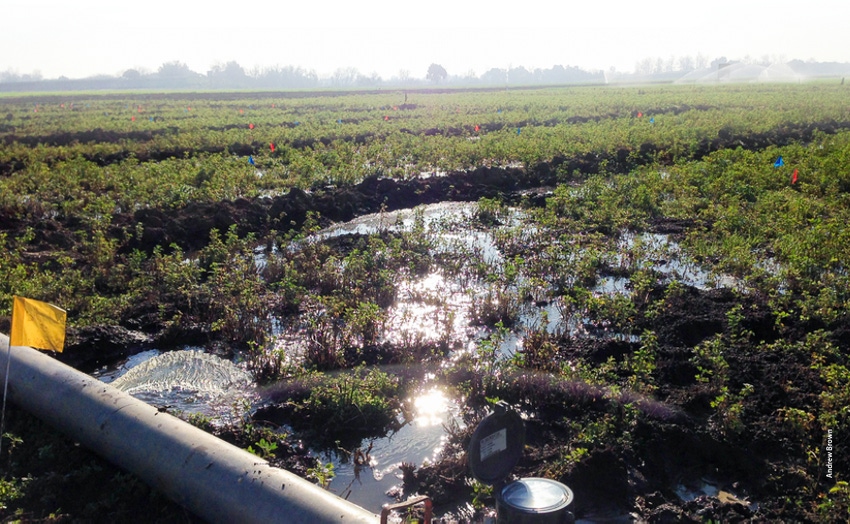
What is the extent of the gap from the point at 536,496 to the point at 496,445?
1.04 ft

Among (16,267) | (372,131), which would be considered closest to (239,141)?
(372,131)

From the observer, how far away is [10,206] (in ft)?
32.8

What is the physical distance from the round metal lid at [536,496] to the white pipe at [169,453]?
673 millimetres

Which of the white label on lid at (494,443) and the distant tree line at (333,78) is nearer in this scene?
the white label on lid at (494,443)

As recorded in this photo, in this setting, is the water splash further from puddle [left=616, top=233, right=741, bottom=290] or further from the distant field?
puddle [left=616, top=233, right=741, bottom=290]

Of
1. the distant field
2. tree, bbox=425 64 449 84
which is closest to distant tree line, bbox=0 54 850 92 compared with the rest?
tree, bbox=425 64 449 84

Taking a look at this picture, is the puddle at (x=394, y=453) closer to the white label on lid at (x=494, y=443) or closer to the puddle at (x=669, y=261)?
the white label on lid at (x=494, y=443)

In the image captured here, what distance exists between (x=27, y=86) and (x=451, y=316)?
114 metres

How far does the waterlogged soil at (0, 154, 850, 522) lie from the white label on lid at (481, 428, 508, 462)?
3.76 feet

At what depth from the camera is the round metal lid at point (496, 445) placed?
119 inches

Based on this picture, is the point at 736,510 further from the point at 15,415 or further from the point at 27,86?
the point at 27,86

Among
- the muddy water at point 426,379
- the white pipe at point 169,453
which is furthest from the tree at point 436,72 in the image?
the white pipe at point 169,453

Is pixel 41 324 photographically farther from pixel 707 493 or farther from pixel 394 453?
pixel 707 493

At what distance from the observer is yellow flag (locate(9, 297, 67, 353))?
4.04 metres
